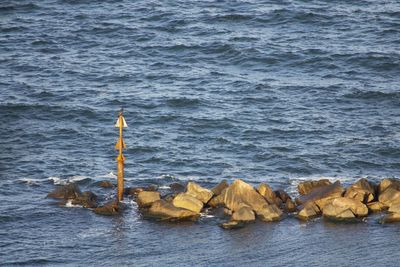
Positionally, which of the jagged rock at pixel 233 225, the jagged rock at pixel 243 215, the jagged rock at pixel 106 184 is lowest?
the jagged rock at pixel 233 225

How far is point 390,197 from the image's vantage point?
68188 millimetres

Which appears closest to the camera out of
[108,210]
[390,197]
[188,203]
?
[188,203]

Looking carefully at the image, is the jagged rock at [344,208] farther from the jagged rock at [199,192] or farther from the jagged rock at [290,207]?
the jagged rock at [199,192]

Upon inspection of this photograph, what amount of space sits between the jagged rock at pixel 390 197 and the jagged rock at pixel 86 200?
2126cm

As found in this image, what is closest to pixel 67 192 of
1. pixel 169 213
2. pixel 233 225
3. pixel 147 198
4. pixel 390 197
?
pixel 147 198

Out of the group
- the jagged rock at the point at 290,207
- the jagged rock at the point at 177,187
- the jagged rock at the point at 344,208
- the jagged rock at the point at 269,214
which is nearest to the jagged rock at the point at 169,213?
the jagged rock at the point at 269,214

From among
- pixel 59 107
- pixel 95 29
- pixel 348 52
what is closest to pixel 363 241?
pixel 59 107

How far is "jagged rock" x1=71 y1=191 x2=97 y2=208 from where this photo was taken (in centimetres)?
7025

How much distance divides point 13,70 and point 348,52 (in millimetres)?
38340

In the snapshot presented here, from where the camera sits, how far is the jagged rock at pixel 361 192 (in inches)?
2685

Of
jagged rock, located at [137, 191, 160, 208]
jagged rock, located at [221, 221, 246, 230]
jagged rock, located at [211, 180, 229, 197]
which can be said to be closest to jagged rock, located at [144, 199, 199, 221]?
jagged rock, located at [137, 191, 160, 208]

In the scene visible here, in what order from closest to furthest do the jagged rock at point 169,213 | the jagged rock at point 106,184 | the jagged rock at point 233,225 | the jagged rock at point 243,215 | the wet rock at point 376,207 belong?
the jagged rock at point 233,225, the jagged rock at point 243,215, the jagged rock at point 169,213, the wet rock at point 376,207, the jagged rock at point 106,184

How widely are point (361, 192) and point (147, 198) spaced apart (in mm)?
15668

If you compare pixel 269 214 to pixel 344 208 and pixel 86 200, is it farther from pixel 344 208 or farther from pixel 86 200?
pixel 86 200
